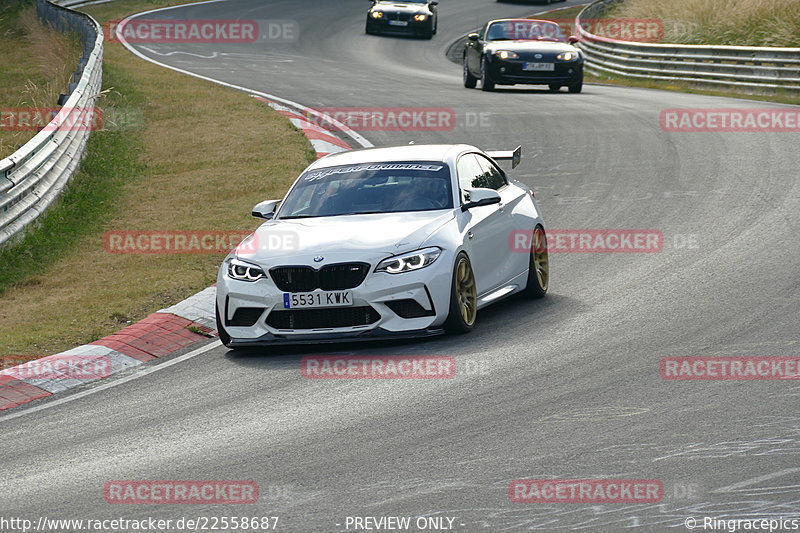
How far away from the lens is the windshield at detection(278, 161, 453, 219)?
1030 cm

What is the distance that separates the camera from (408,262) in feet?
30.6

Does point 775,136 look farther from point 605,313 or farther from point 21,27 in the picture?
point 21,27

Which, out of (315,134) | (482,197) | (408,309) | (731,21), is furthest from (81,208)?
(731,21)

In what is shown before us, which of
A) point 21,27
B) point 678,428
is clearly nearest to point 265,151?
point 678,428

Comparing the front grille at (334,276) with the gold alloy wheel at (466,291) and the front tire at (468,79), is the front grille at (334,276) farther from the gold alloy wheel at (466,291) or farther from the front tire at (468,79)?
the front tire at (468,79)

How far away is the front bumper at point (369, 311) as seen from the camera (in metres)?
9.20

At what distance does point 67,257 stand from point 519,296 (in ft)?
17.3

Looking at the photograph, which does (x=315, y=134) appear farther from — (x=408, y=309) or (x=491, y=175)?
(x=408, y=309)

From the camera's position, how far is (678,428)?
684cm

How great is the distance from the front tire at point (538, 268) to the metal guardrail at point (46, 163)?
18.5ft

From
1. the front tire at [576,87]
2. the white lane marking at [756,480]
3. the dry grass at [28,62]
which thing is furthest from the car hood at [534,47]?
the white lane marking at [756,480]

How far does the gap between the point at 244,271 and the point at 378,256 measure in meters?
1.08

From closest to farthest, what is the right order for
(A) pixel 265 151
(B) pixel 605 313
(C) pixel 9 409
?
1. (C) pixel 9 409
2. (B) pixel 605 313
3. (A) pixel 265 151

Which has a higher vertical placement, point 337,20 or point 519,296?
point 519,296
